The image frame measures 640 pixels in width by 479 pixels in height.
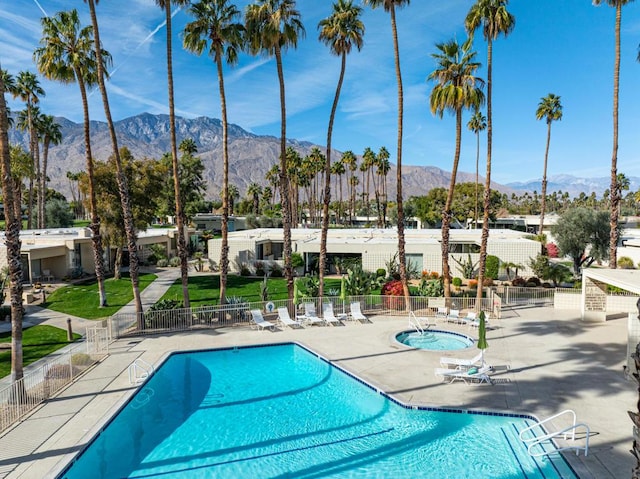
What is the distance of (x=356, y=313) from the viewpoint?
21484 mm

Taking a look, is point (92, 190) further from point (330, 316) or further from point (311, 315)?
point (330, 316)

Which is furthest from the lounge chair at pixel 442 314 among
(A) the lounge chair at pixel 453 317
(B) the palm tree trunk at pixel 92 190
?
(B) the palm tree trunk at pixel 92 190

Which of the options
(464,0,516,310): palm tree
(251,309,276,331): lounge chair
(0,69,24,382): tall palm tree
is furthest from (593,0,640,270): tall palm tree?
(0,69,24,382): tall palm tree

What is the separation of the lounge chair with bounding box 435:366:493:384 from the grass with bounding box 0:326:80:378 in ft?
45.6

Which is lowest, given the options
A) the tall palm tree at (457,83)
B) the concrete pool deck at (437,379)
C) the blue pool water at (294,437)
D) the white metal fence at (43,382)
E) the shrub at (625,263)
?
the blue pool water at (294,437)

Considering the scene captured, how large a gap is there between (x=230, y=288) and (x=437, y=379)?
18.2m

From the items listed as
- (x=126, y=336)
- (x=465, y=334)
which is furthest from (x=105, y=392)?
(x=465, y=334)

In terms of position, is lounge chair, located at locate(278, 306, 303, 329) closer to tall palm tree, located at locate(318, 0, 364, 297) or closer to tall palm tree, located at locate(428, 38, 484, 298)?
tall palm tree, located at locate(318, 0, 364, 297)

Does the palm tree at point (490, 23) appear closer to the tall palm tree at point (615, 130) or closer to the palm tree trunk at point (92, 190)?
the tall palm tree at point (615, 130)

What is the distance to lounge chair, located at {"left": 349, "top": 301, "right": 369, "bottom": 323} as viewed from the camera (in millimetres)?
21125

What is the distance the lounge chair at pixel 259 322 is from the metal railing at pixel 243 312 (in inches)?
21.5

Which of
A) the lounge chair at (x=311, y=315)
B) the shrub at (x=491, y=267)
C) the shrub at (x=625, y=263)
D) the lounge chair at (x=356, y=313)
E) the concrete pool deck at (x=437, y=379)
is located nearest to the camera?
the concrete pool deck at (x=437, y=379)

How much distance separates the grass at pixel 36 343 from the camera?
14.9 meters

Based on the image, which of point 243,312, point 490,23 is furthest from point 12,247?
point 490,23
